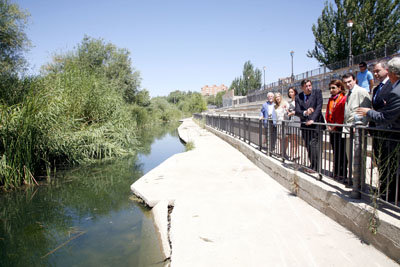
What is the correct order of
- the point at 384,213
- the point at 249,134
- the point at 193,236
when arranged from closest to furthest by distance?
the point at 384,213 → the point at 193,236 → the point at 249,134

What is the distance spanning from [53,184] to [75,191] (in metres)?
1.09

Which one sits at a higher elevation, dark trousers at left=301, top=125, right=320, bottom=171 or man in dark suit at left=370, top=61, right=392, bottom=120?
man in dark suit at left=370, top=61, right=392, bottom=120

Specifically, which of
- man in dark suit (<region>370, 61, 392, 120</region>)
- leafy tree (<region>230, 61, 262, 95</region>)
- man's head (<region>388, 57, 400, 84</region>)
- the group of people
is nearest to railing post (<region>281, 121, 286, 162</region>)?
the group of people

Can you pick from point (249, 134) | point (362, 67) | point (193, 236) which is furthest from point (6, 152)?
point (362, 67)

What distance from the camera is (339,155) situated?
4070mm

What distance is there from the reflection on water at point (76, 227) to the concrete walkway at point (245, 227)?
0.48 meters

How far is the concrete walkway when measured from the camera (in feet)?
9.82

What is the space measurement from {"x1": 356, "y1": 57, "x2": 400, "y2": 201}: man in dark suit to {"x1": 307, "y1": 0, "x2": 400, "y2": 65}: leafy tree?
32082 millimetres

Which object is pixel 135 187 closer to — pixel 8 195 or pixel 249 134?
pixel 8 195

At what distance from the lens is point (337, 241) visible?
3.28 meters

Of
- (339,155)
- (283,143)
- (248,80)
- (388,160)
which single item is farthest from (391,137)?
(248,80)

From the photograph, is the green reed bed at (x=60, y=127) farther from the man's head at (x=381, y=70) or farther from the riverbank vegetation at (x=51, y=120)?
the man's head at (x=381, y=70)

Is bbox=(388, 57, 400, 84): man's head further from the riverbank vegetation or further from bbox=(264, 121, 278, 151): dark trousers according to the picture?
the riverbank vegetation

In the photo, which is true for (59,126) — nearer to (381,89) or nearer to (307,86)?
(307,86)
